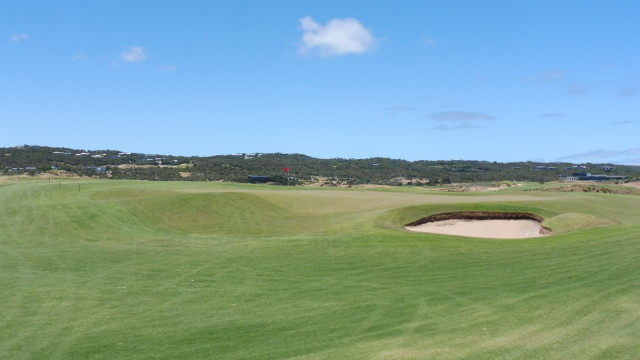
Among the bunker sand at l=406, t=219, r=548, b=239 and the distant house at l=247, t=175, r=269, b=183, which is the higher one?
the distant house at l=247, t=175, r=269, b=183

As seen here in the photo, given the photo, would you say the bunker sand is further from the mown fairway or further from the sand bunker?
the mown fairway

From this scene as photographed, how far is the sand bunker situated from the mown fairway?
132 inches

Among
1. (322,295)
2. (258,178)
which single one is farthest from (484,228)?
(258,178)

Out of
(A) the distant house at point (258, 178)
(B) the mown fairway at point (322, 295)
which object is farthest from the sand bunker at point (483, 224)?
(A) the distant house at point (258, 178)

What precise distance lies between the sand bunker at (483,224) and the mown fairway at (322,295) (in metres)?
3.35

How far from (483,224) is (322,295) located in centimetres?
2465

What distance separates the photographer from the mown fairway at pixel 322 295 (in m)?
12.5

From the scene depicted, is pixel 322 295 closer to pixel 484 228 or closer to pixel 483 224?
pixel 484 228

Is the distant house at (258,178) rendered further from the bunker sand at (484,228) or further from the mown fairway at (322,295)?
the mown fairway at (322,295)

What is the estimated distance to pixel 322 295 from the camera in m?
17.5

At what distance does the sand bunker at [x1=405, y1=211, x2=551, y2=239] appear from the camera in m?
37.4

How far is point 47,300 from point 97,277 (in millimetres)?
3488

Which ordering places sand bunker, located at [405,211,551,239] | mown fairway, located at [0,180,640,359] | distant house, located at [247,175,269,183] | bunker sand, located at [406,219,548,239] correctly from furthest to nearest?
distant house, located at [247,175,269,183]
sand bunker, located at [405,211,551,239]
bunker sand, located at [406,219,548,239]
mown fairway, located at [0,180,640,359]

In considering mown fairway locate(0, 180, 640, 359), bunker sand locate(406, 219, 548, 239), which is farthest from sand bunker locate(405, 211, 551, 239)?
mown fairway locate(0, 180, 640, 359)
